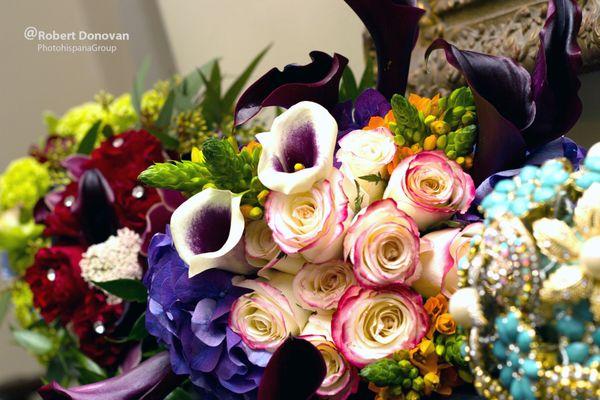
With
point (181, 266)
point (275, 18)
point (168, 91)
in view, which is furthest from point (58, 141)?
point (181, 266)

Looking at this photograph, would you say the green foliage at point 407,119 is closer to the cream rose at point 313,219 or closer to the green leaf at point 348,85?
the cream rose at point 313,219

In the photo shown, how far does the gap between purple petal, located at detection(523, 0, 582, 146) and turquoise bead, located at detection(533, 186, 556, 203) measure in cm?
12

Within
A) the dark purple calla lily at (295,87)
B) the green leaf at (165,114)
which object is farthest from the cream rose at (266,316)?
the green leaf at (165,114)

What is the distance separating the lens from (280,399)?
361mm

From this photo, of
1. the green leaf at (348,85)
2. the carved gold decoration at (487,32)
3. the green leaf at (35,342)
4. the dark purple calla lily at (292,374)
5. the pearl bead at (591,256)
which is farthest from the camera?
the green leaf at (35,342)

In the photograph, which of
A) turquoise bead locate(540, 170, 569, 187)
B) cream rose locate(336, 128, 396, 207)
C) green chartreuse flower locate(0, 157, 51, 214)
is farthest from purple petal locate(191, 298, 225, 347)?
green chartreuse flower locate(0, 157, 51, 214)

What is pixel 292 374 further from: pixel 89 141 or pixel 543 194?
pixel 89 141

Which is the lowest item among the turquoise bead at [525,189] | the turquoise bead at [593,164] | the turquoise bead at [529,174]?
the turquoise bead at [525,189]

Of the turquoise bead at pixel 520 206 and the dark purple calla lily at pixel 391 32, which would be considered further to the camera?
the dark purple calla lily at pixel 391 32

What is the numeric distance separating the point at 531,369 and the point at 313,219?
0.14m

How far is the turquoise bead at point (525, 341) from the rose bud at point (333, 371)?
130 millimetres

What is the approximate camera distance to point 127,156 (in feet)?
2.21

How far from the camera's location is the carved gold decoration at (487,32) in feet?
1.57

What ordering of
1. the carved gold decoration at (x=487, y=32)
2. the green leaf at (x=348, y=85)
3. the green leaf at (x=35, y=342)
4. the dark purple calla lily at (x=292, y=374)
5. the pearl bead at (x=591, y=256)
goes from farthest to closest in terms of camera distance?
the green leaf at (x=35, y=342) → the green leaf at (x=348, y=85) → the carved gold decoration at (x=487, y=32) → the dark purple calla lily at (x=292, y=374) → the pearl bead at (x=591, y=256)
